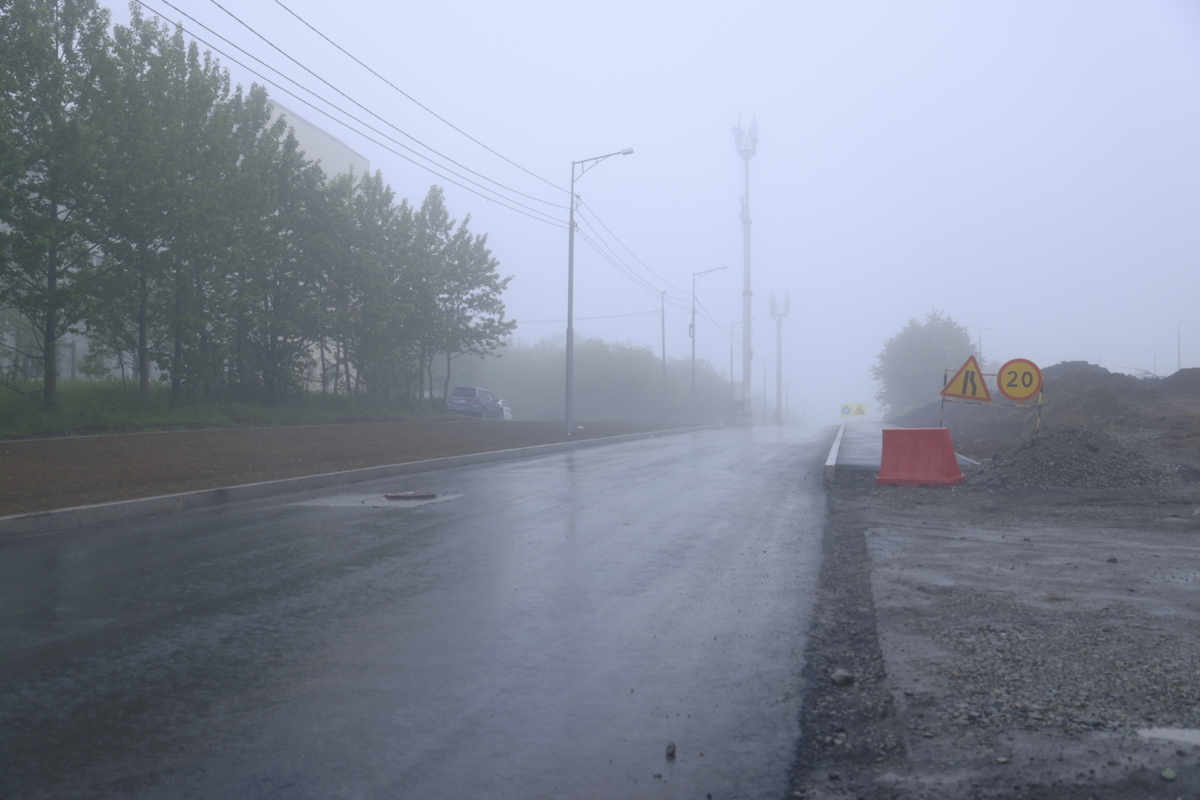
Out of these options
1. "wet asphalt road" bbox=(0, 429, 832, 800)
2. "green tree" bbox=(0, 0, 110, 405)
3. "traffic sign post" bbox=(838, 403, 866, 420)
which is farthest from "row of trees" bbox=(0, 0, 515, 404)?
"traffic sign post" bbox=(838, 403, 866, 420)

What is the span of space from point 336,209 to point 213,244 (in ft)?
25.7

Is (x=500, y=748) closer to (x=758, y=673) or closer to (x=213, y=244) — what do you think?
(x=758, y=673)

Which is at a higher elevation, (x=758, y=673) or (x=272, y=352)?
(x=272, y=352)

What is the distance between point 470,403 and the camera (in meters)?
→ 49.3

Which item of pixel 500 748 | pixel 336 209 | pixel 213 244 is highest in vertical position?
pixel 336 209

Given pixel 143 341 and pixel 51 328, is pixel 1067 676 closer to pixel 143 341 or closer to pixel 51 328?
pixel 51 328

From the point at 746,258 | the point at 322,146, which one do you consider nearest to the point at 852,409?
the point at 746,258

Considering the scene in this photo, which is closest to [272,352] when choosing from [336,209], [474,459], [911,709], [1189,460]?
[336,209]

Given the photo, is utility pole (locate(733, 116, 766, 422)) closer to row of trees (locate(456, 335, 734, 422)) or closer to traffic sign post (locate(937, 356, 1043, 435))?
row of trees (locate(456, 335, 734, 422))

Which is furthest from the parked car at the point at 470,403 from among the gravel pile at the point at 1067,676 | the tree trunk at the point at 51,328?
the gravel pile at the point at 1067,676

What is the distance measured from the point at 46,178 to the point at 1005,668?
20.2 metres

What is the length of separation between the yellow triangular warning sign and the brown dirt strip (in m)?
11.8

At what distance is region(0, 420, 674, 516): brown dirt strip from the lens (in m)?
11.6

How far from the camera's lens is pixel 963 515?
34.4 feet
